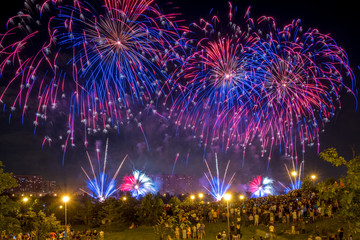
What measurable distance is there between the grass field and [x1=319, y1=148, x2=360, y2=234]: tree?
4.40 m

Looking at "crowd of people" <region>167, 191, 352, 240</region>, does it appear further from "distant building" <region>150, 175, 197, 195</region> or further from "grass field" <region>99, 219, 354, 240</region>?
"distant building" <region>150, 175, 197, 195</region>

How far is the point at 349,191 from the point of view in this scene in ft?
44.7

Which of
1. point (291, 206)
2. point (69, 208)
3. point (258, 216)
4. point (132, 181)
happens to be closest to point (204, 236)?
point (258, 216)

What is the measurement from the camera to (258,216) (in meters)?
26.9

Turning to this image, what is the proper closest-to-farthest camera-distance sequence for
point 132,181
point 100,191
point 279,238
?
point 279,238 < point 100,191 < point 132,181

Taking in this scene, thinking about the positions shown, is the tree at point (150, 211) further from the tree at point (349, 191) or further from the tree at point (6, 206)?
the tree at point (349, 191)

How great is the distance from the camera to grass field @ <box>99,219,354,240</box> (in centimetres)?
2233

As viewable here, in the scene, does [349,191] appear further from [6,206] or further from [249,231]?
[6,206]

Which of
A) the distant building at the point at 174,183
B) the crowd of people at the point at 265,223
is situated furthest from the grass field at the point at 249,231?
the distant building at the point at 174,183

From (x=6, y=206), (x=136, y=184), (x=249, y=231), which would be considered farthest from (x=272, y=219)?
(x=136, y=184)

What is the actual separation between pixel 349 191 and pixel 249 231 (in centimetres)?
1340

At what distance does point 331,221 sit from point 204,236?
29.9ft

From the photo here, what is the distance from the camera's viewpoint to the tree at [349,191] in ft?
42.7

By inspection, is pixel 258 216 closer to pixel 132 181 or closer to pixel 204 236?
pixel 204 236
